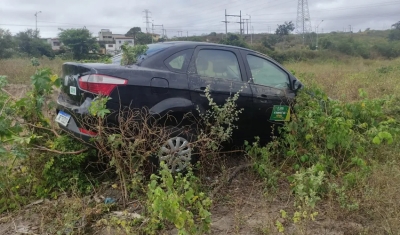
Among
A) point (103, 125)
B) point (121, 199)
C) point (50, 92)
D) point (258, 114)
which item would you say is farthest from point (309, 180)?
point (50, 92)

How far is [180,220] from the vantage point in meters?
2.24

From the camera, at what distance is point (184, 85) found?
3.95m

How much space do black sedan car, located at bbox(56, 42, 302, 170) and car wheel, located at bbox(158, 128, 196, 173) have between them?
0.02m

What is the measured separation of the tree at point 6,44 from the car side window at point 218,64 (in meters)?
26.7

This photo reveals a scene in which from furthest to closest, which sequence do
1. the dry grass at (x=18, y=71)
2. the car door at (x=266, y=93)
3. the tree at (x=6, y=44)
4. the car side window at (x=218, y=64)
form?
1. the tree at (x=6, y=44)
2. the dry grass at (x=18, y=71)
3. the car door at (x=266, y=93)
4. the car side window at (x=218, y=64)

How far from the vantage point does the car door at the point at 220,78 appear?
4070 mm

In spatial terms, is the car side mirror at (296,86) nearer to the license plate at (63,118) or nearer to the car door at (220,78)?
the car door at (220,78)

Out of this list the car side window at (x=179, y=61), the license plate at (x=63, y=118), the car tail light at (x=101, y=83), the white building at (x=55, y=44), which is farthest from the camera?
the white building at (x=55, y=44)

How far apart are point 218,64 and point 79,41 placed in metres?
A: 31.5

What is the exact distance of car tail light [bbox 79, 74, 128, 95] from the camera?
3.50 metres

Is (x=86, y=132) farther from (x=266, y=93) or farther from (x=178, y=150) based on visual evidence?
(x=266, y=93)

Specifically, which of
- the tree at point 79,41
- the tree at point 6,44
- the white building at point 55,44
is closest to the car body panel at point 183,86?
the tree at point 6,44

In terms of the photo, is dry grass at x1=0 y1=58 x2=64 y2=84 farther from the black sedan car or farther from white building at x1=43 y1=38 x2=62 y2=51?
white building at x1=43 y1=38 x2=62 y2=51

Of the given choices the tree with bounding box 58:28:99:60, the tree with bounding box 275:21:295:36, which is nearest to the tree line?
the tree with bounding box 58:28:99:60
